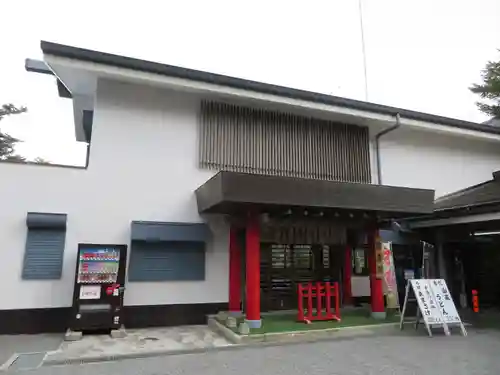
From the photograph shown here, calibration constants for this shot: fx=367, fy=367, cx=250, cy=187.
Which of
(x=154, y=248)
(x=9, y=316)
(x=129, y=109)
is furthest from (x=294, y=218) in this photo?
→ (x=9, y=316)

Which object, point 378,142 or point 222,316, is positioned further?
point 378,142

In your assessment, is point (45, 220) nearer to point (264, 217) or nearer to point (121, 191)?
point (121, 191)

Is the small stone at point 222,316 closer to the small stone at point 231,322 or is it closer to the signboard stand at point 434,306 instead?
the small stone at point 231,322

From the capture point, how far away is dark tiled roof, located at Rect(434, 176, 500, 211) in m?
8.16

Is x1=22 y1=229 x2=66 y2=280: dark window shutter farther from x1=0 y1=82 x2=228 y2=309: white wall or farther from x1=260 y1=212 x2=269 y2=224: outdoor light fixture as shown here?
x1=260 y1=212 x2=269 y2=224: outdoor light fixture

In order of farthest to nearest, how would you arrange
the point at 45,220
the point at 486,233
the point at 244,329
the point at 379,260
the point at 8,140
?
the point at 8,140 → the point at 486,233 → the point at 379,260 → the point at 45,220 → the point at 244,329

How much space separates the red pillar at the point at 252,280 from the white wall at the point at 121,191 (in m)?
1.69

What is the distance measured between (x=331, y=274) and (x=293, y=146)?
11.5ft

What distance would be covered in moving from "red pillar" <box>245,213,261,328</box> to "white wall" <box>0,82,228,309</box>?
1.69 metres

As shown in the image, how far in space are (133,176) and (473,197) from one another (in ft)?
27.1

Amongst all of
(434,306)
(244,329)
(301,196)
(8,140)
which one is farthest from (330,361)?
(8,140)

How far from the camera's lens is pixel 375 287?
315 inches

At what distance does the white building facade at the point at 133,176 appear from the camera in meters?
7.06

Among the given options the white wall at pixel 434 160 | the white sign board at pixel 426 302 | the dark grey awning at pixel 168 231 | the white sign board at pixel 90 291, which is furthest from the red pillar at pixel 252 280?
the white wall at pixel 434 160
